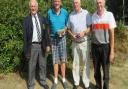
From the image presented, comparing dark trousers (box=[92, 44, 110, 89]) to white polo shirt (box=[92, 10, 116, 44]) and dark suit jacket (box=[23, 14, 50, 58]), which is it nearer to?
white polo shirt (box=[92, 10, 116, 44])

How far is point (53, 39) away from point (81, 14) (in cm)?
92

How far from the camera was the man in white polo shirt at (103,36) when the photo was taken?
25.3 feet

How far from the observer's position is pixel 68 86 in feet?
29.0

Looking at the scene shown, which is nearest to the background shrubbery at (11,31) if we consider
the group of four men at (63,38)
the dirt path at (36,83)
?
the dirt path at (36,83)

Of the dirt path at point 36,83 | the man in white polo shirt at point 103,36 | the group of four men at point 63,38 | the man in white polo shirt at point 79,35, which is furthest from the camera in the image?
the dirt path at point 36,83

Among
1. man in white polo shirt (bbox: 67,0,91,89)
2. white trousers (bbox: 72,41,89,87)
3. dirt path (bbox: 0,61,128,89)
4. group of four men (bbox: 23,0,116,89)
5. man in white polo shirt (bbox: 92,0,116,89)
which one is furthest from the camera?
dirt path (bbox: 0,61,128,89)

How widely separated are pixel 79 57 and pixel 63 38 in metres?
0.62

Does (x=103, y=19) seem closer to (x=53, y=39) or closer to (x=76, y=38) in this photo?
(x=76, y=38)

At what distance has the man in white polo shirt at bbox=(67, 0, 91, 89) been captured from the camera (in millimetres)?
8117

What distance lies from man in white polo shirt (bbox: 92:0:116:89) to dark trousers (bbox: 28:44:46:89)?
4.36 ft

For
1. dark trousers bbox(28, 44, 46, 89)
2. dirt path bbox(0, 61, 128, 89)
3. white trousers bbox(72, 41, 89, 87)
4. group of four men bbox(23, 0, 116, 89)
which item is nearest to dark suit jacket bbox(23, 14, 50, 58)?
group of four men bbox(23, 0, 116, 89)

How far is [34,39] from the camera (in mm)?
8305

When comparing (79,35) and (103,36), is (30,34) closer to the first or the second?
(79,35)

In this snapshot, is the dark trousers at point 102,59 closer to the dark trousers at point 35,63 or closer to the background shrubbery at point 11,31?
the dark trousers at point 35,63
